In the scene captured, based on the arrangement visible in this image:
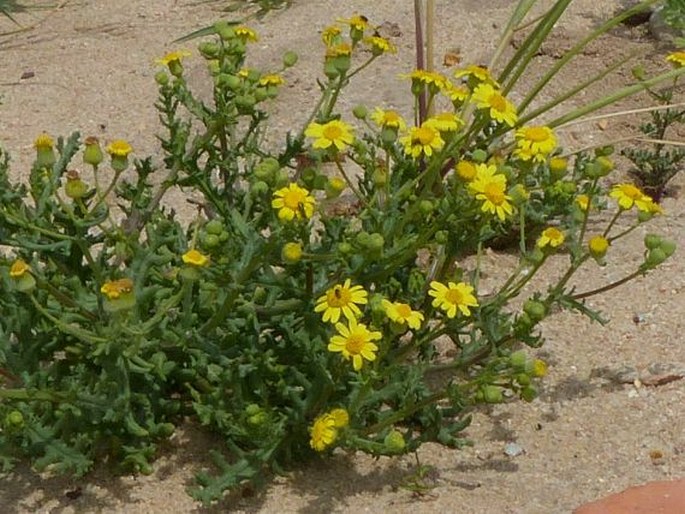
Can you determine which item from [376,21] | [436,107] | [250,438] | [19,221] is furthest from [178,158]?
[376,21]

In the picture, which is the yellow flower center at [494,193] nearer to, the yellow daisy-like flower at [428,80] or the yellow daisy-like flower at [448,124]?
the yellow daisy-like flower at [448,124]

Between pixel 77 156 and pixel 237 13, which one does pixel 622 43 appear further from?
pixel 77 156

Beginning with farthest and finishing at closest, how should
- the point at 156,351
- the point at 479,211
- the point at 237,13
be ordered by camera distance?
the point at 237,13 < the point at 156,351 < the point at 479,211

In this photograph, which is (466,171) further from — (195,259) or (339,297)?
(195,259)

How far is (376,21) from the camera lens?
13.4ft

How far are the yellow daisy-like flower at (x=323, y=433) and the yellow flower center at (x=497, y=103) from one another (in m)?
0.58

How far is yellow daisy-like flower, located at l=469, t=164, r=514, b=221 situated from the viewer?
195cm

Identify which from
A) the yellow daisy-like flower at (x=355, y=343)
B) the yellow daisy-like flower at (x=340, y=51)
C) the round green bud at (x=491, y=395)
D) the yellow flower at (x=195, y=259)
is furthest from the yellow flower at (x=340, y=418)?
the yellow daisy-like flower at (x=340, y=51)

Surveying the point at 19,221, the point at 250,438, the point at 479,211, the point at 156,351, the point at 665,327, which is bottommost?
the point at 665,327

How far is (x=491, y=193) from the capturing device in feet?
6.40

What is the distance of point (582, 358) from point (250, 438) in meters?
0.82

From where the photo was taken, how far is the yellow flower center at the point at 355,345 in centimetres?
187

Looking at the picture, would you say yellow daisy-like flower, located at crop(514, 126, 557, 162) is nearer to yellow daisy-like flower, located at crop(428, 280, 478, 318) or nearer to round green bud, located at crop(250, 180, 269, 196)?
yellow daisy-like flower, located at crop(428, 280, 478, 318)

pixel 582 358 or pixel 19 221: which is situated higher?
pixel 19 221
